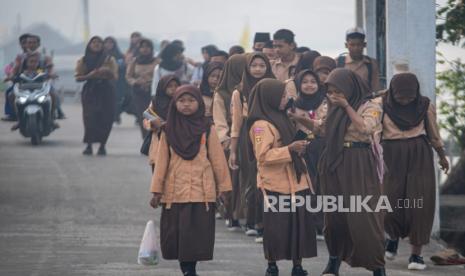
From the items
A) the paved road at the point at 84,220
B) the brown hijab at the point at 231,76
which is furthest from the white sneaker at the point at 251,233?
the brown hijab at the point at 231,76

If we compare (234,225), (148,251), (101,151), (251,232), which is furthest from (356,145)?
(101,151)

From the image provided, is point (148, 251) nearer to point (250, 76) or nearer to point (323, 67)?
point (250, 76)

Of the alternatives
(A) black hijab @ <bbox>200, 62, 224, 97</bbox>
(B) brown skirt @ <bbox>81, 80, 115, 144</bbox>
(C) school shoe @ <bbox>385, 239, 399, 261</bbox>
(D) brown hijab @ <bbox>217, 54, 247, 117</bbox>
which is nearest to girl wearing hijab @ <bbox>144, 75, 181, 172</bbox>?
(D) brown hijab @ <bbox>217, 54, 247, 117</bbox>

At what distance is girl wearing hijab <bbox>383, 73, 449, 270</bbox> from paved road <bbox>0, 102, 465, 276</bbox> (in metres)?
0.38

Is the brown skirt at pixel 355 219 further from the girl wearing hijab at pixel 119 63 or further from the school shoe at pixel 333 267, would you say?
the girl wearing hijab at pixel 119 63

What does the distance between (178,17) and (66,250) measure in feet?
509

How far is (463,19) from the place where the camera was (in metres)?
16.9

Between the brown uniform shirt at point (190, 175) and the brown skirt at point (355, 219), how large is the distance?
34.4 inches

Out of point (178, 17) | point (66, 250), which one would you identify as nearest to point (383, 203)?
point (66, 250)

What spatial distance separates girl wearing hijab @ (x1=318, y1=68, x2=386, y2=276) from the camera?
37.4 feet

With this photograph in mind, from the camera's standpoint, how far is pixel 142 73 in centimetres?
2088

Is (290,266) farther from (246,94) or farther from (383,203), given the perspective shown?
(246,94)

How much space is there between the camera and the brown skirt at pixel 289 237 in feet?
38.1

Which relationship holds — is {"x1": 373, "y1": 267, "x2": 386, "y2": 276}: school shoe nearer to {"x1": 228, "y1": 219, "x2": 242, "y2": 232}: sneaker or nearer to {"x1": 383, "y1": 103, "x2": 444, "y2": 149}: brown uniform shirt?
{"x1": 383, "y1": 103, "x2": 444, "y2": 149}: brown uniform shirt
